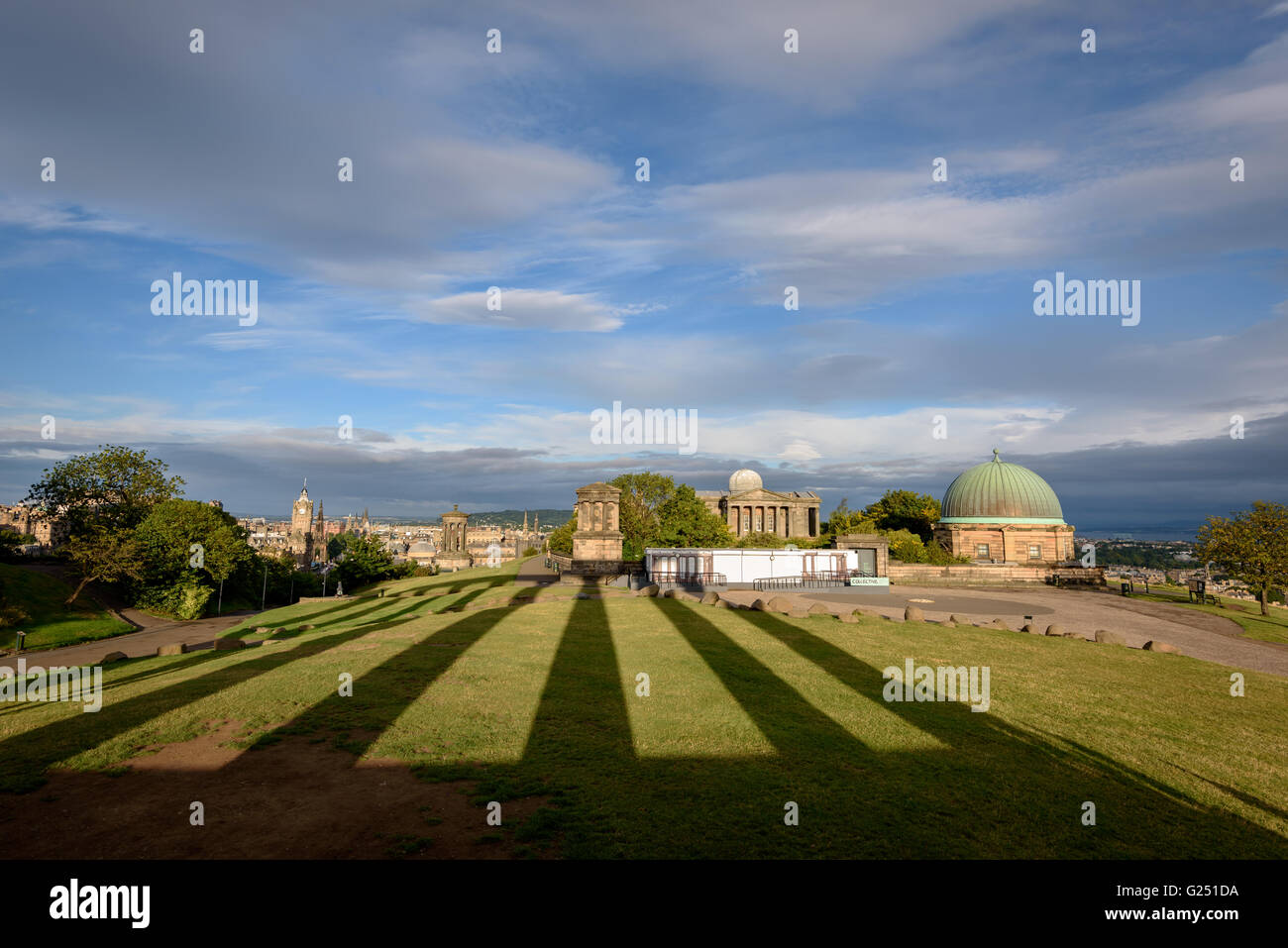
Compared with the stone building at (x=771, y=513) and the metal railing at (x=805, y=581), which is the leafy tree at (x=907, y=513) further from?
the metal railing at (x=805, y=581)

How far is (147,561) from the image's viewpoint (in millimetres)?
48031

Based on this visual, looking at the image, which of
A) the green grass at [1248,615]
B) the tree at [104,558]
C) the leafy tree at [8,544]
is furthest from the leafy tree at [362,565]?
the green grass at [1248,615]

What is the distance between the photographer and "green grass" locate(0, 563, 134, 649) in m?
36.9

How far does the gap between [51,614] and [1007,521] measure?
3112 inches

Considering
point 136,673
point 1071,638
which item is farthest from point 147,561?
point 1071,638

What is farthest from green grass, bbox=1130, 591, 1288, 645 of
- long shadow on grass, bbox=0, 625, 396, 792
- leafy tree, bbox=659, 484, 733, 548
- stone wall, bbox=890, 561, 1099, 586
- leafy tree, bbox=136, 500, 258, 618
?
leafy tree, bbox=136, 500, 258, 618

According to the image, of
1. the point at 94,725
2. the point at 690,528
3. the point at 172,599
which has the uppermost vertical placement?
the point at 690,528

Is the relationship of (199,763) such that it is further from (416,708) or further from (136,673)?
(136,673)

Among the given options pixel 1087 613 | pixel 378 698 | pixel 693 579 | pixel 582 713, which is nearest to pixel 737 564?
pixel 693 579

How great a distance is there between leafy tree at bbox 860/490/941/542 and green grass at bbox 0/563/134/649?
72487 millimetres

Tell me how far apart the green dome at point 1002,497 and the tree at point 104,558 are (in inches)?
2898

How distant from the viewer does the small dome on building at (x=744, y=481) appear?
104562 mm

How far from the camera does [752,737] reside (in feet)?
34.7

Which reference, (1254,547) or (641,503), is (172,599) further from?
(1254,547)
